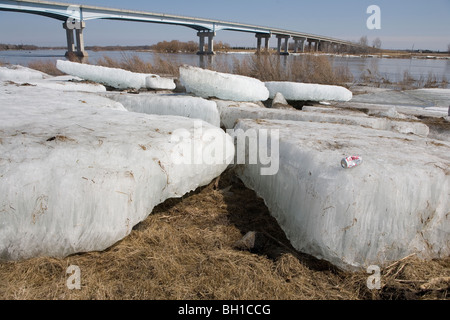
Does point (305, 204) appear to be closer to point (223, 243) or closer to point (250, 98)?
point (223, 243)

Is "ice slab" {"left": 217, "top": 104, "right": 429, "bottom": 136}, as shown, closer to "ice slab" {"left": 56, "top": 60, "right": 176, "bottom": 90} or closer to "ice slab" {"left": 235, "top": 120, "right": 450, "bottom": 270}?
"ice slab" {"left": 235, "top": 120, "right": 450, "bottom": 270}

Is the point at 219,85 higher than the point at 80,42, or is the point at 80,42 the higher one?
the point at 80,42

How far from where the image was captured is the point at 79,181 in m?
1.84

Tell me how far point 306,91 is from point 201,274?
16.4 ft

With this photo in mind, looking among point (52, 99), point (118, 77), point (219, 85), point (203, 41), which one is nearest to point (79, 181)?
point (52, 99)

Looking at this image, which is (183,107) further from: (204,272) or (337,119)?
(204,272)

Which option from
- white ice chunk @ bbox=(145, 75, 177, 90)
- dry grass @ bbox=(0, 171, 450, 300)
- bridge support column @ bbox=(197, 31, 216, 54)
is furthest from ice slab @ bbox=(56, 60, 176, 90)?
bridge support column @ bbox=(197, 31, 216, 54)

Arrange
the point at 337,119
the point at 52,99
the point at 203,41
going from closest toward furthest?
the point at 52,99 → the point at 337,119 → the point at 203,41

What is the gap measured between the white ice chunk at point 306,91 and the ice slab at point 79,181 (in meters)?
3.88

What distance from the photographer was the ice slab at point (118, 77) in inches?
255

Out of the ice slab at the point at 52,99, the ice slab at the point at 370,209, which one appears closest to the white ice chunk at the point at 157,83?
the ice slab at the point at 52,99

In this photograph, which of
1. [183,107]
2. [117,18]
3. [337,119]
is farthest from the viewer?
[117,18]

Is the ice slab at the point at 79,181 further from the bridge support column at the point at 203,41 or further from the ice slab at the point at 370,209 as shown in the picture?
the bridge support column at the point at 203,41
